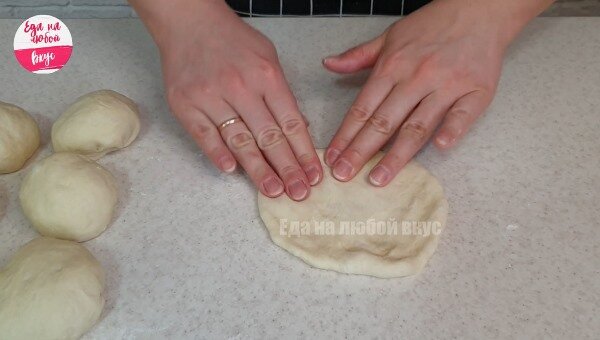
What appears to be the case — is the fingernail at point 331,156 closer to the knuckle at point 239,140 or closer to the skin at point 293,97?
the skin at point 293,97

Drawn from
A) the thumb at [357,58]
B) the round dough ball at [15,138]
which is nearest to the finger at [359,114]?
the thumb at [357,58]

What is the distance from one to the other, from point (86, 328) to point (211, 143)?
396 millimetres

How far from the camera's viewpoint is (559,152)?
1138 mm

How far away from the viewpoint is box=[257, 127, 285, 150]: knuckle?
1045 millimetres

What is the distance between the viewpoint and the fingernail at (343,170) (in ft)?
3.43

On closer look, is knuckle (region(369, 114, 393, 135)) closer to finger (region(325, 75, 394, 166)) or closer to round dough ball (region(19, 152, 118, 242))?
finger (region(325, 75, 394, 166))

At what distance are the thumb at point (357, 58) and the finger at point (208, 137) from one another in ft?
1.04

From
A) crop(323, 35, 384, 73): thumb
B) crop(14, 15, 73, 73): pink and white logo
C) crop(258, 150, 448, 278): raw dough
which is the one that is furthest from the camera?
crop(14, 15, 73, 73): pink and white logo

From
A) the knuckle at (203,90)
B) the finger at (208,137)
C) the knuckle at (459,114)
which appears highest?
the knuckle at (203,90)

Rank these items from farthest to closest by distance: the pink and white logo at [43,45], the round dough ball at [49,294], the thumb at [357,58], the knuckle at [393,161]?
the pink and white logo at [43,45]
the thumb at [357,58]
the knuckle at [393,161]
the round dough ball at [49,294]

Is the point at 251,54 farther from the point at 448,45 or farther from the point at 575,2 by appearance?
the point at 575,2

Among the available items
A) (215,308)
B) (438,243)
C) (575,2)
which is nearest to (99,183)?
(215,308)

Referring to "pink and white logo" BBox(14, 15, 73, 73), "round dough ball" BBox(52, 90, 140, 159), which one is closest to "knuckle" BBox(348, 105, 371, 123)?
"round dough ball" BBox(52, 90, 140, 159)

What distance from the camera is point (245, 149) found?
1042 mm
